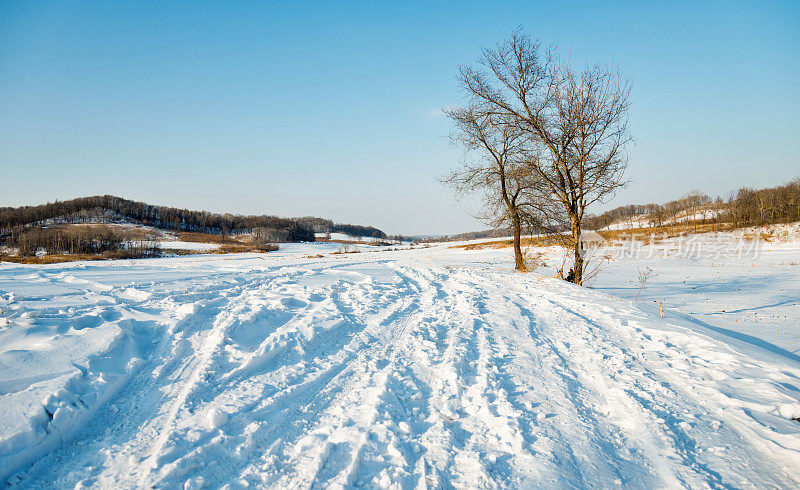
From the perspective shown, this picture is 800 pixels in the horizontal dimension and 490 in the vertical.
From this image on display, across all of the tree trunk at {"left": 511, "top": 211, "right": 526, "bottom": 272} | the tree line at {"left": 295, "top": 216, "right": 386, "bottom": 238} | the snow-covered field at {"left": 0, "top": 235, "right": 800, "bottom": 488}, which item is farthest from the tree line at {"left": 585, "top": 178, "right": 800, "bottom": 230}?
the tree line at {"left": 295, "top": 216, "right": 386, "bottom": 238}

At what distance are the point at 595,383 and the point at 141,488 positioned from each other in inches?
166

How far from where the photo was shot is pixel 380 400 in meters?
3.09

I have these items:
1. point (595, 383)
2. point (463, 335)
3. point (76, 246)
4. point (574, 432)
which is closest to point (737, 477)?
point (574, 432)

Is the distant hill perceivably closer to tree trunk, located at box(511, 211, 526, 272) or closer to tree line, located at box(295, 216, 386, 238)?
tree line, located at box(295, 216, 386, 238)

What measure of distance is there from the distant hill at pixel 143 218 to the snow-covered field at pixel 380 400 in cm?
8652

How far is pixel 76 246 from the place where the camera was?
48688 mm

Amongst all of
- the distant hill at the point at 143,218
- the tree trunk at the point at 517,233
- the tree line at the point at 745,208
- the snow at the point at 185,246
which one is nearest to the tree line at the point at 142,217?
the distant hill at the point at 143,218

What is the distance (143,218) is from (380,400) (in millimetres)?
147786

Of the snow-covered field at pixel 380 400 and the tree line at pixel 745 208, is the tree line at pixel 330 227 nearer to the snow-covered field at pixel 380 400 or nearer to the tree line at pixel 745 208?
Result: the tree line at pixel 745 208

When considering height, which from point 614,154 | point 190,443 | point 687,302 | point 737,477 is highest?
point 614,154

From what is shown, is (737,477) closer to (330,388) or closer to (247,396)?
(330,388)

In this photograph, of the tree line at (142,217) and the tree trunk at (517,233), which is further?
the tree line at (142,217)

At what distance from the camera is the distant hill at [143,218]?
94125 mm

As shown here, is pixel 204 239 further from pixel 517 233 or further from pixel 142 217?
pixel 517 233
